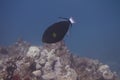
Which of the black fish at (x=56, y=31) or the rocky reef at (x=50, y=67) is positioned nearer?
the black fish at (x=56, y=31)

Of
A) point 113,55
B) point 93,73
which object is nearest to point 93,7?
point 113,55

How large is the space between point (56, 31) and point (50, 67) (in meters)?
5.36

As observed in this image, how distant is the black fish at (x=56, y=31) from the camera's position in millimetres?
4836

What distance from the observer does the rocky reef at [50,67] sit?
825 cm

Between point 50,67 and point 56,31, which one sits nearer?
point 56,31

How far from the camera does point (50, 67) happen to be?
33.0 feet

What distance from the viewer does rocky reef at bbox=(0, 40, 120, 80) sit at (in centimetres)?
825

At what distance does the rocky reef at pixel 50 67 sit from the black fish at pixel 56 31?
258cm

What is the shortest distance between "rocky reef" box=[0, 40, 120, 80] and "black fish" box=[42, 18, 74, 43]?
2.58 meters

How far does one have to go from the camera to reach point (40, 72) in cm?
927

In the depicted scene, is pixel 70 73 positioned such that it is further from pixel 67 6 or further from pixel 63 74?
pixel 67 6

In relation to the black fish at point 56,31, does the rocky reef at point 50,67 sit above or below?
above

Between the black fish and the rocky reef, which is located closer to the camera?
the black fish

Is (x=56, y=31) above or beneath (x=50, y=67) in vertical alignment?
beneath
